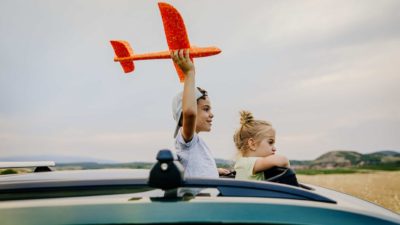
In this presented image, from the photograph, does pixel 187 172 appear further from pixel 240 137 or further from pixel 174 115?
pixel 240 137

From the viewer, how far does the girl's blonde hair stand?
173 inches

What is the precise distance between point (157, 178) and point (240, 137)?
2.65m

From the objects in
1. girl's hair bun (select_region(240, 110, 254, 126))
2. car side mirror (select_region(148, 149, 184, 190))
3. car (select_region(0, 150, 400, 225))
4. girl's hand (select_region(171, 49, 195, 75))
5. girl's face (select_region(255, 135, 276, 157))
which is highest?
girl's hand (select_region(171, 49, 195, 75))

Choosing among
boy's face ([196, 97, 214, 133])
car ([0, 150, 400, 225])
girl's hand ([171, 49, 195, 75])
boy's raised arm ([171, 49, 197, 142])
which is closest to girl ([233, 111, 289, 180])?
boy's face ([196, 97, 214, 133])

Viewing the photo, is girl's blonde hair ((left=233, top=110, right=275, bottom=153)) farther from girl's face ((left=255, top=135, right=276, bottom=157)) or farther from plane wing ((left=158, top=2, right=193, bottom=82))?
plane wing ((left=158, top=2, right=193, bottom=82))

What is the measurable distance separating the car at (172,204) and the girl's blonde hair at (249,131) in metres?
2.35

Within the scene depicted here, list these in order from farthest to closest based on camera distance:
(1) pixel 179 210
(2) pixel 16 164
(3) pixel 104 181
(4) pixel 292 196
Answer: (2) pixel 16 164
(3) pixel 104 181
(4) pixel 292 196
(1) pixel 179 210

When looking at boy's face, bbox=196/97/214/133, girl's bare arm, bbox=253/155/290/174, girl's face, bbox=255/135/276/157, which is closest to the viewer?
girl's bare arm, bbox=253/155/290/174

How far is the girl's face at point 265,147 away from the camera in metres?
4.35

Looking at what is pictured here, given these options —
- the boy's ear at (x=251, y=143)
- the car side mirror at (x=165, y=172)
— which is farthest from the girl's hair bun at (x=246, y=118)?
the car side mirror at (x=165, y=172)

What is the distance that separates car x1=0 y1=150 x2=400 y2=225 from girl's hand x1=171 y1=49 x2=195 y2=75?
1222 millimetres

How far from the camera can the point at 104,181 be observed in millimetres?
2176

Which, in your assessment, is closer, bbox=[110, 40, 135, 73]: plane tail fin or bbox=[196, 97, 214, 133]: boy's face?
bbox=[196, 97, 214, 133]: boy's face

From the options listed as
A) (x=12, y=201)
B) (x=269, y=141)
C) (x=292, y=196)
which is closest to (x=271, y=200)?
(x=292, y=196)
